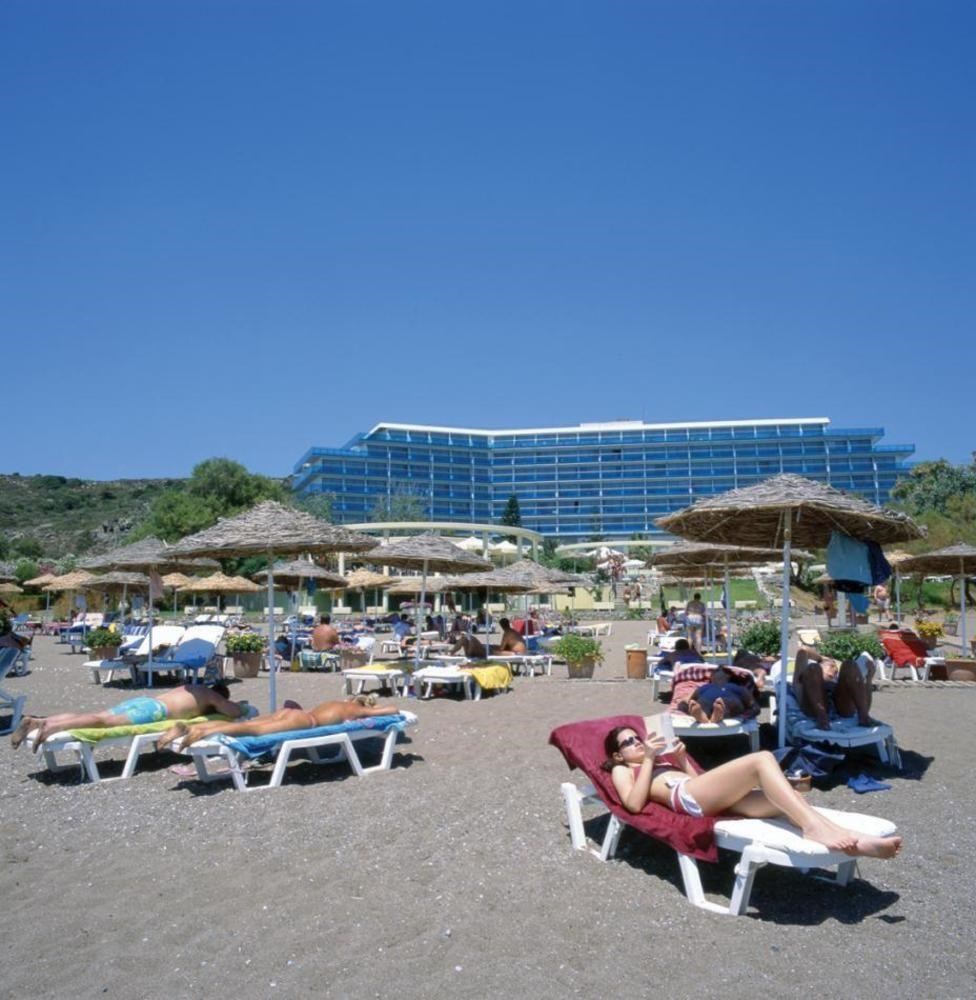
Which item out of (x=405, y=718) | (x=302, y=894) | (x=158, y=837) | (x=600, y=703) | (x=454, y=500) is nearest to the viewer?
(x=302, y=894)

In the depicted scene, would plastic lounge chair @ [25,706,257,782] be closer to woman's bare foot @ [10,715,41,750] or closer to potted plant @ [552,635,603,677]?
woman's bare foot @ [10,715,41,750]

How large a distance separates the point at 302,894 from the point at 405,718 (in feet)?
8.44

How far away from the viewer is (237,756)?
18.3 feet

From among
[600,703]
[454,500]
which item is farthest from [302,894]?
[454,500]

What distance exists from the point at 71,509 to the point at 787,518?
98527 mm

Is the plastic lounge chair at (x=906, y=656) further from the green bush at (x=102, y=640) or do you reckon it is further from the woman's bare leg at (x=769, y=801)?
the green bush at (x=102, y=640)

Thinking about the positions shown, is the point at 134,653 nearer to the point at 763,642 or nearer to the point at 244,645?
the point at 244,645

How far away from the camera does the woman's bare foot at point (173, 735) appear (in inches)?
227

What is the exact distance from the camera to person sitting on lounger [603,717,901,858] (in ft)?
11.4

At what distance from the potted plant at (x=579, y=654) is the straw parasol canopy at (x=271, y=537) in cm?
441

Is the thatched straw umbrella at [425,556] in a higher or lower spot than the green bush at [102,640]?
higher

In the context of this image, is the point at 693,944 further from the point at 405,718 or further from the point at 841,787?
the point at 405,718

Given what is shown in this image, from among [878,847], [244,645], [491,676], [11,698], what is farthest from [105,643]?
[878,847]

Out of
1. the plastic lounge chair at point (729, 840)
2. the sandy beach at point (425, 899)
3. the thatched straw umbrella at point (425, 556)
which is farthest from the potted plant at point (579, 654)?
the plastic lounge chair at point (729, 840)
